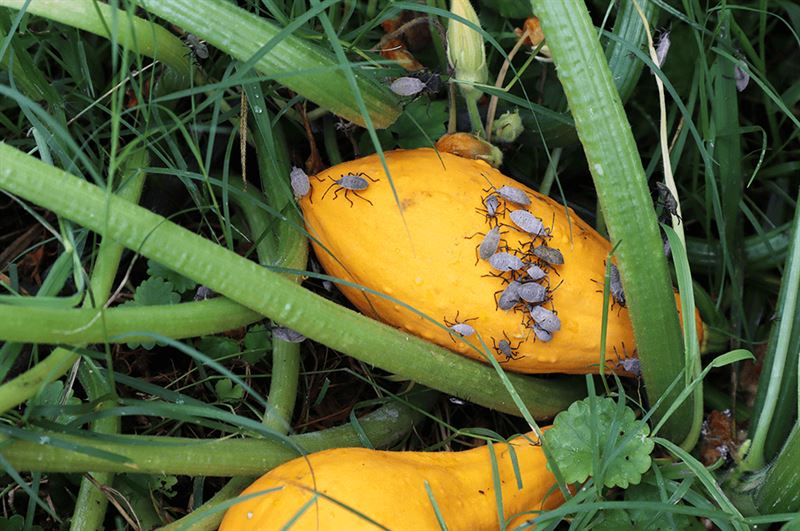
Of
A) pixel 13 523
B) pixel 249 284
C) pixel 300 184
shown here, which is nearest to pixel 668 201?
pixel 300 184

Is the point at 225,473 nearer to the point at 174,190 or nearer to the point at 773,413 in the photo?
the point at 174,190

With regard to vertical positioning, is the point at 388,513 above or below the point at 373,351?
below

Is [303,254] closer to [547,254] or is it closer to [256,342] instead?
A: [256,342]

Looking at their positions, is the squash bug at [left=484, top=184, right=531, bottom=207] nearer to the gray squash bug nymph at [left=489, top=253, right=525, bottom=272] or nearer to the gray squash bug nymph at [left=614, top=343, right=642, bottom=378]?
the gray squash bug nymph at [left=489, top=253, right=525, bottom=272]

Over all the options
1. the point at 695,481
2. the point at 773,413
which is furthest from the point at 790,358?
the point at 695,481

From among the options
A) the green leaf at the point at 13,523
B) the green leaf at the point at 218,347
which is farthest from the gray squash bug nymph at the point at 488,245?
the green leaf at the point at 13,523
